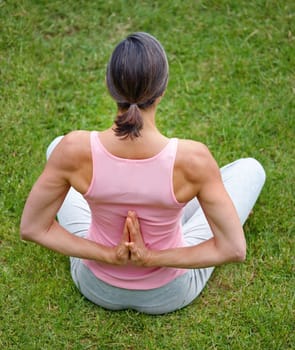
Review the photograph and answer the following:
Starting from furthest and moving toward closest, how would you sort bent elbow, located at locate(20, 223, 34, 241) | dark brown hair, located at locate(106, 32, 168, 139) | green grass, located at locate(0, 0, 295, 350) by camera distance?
green grass, located at locate(0, 0, 295, 350) < bent elbow, located at locate(20, 223, 34, 241) < dark brown hair, located at locate(106, 32, 168, 139)

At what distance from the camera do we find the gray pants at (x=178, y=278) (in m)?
2.77

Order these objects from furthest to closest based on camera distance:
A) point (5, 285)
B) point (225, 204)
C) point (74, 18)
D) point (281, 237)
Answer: point (74, 18) → point (281, 237) → point (5, 285) → point (225, 204)

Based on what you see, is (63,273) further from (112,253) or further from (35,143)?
(35,143)

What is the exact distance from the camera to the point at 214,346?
9.29 ft

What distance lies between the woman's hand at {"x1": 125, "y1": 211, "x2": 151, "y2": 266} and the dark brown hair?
0.36 meters

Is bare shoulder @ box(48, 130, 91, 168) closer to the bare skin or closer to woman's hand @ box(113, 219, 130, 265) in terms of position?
the bare skin

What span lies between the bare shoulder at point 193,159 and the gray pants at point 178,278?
0.72 metres

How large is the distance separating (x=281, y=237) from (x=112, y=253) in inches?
44.0

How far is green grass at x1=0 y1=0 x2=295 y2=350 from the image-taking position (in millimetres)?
2891

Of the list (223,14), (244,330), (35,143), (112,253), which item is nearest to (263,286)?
(244,330)

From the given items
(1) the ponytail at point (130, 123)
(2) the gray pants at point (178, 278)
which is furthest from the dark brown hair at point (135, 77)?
(2) the gray pants at point (178, 278)

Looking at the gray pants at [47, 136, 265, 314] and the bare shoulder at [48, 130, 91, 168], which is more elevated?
the bare shoulder at [48, 130, 91, 168]

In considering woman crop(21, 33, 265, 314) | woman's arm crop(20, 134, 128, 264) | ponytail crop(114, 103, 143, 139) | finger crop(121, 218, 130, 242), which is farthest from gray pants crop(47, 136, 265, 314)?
ponytail crop(114, 103, 143, 139)

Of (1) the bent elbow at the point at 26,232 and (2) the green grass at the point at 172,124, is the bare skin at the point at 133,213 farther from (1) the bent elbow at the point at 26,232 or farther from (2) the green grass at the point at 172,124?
(2) the green grass at the point at 172,124
